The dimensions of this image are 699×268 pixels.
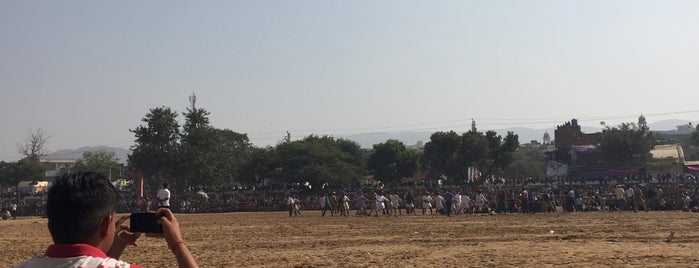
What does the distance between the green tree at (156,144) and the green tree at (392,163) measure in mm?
24482

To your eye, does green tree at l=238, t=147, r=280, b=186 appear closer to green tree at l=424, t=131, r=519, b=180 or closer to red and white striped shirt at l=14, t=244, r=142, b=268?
green tree at l=424, t=131, r=519, b=180

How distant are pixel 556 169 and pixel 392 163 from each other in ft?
64.1

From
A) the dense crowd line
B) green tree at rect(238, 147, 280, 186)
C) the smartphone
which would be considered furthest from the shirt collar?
green tree at rect(238, 147, 280, 186)

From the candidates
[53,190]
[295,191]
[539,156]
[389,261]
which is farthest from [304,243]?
[539,156]

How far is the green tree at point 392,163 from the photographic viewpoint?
268 feet

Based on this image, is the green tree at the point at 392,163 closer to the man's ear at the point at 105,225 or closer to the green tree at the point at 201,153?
the green tree at the point at 201,153

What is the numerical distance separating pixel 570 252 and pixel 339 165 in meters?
55.1

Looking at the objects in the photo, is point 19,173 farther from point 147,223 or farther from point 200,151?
point 147,223

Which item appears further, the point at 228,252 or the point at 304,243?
the point at 304,243

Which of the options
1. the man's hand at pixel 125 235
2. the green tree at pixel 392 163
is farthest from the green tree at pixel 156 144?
the man's hand at pixel 125 235

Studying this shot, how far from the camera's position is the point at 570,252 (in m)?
14.8

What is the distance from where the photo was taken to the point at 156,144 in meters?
66.9

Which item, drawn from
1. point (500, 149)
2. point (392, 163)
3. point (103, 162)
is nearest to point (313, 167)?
point (392, 163)

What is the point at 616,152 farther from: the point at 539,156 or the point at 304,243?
the point at 539,156
